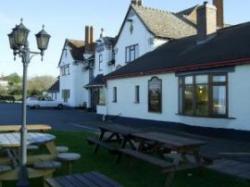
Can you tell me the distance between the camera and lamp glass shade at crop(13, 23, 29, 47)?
27.8 feet

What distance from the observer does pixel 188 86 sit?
19.5 meters

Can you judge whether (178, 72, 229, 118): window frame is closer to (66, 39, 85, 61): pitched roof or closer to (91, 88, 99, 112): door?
(91, 88, 99, 112): door

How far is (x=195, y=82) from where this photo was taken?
18.7 m

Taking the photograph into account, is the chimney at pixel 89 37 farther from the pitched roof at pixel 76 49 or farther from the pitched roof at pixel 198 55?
the pitched roof at pixel 198 55

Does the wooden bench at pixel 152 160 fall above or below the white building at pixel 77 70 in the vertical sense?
below

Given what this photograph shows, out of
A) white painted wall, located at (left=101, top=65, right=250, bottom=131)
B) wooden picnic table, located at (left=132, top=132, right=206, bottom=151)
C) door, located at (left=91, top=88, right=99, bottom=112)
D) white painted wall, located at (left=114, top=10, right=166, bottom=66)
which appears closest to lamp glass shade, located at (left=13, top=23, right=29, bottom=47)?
wooden picnic table, located at (left=132, top=132, right=206, bottom=151)

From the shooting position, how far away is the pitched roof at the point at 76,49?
47.8m

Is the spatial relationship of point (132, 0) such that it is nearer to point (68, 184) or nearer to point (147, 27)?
point (147, 27)

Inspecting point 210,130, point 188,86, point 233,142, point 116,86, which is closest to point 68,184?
point 233,142

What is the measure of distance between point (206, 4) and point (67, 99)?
29.8 metres

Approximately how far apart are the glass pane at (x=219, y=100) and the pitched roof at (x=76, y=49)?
103 feet

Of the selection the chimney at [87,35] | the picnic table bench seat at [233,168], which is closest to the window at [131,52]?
the chimney at [87,35]

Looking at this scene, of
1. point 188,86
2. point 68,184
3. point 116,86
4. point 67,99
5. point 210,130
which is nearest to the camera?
point 68,184

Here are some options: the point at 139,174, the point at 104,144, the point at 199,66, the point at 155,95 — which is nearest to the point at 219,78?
the point at 199,66
